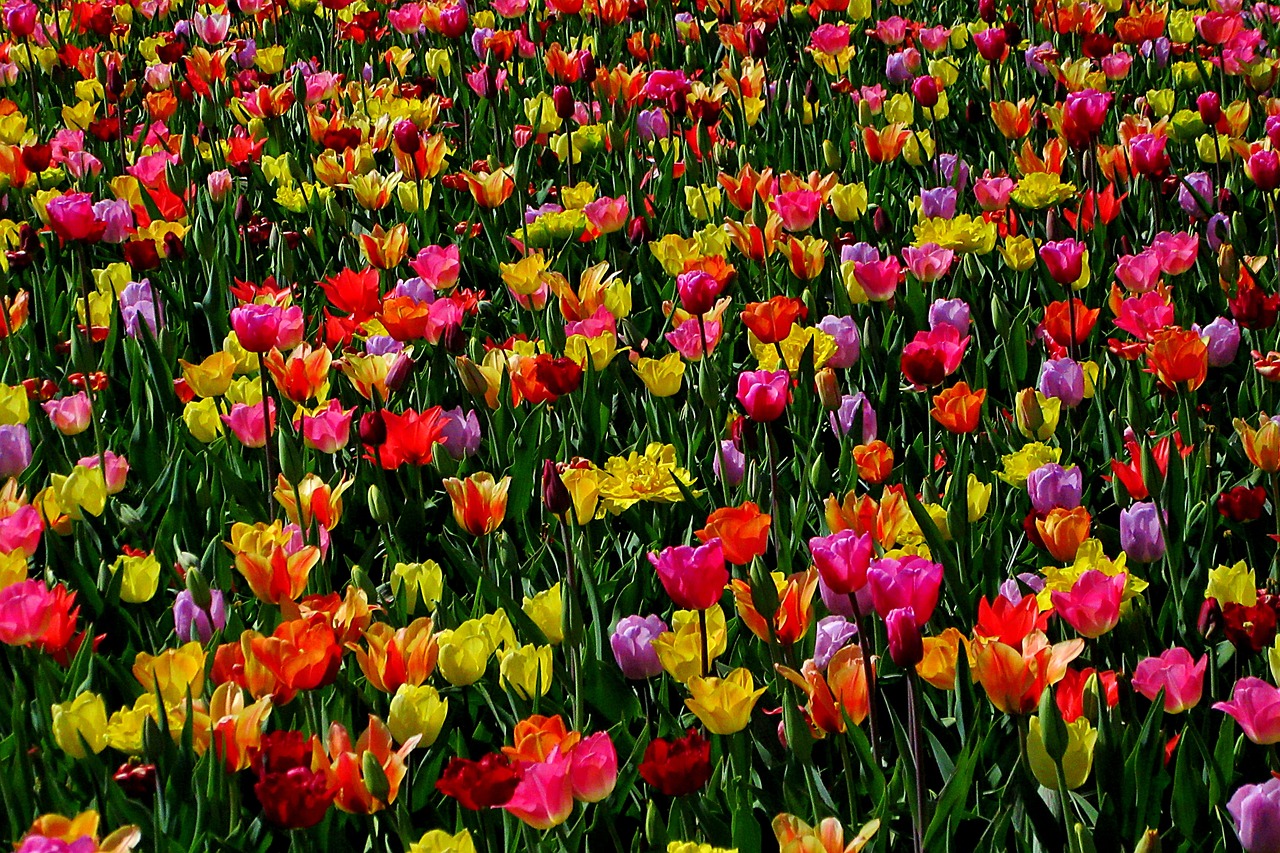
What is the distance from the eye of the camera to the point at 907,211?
11.9ft

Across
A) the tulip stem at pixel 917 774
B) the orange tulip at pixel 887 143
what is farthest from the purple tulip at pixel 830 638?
the orange tulip at pixel 887 143

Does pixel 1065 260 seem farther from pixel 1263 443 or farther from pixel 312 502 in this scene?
pixel 312 502

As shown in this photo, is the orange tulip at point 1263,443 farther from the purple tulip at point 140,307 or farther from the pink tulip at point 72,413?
the purple tulip at point 140,307

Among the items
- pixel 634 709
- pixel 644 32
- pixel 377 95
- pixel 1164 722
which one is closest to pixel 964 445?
pixel 1164 722

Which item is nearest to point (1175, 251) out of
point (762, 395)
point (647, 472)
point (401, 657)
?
point (762, 395)

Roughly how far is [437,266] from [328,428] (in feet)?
2.42

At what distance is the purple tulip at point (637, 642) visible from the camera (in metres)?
1.70

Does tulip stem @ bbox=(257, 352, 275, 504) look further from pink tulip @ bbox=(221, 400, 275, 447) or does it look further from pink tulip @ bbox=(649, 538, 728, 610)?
pink tulip @ bbox=(649, 538, 728, 610)

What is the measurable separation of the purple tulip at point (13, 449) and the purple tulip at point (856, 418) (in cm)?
124

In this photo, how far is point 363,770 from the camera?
137 centimetres

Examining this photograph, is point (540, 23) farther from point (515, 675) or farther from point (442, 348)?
point (515, 675)

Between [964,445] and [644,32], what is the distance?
325 cm

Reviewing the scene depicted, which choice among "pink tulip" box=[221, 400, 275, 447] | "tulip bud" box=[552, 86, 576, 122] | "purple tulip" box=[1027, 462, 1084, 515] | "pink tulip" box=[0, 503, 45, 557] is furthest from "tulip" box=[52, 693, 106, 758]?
"tulip bud" box=[552, 86, 576, 122]

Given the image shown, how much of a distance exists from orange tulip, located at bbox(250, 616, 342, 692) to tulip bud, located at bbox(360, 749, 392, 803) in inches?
7.0
